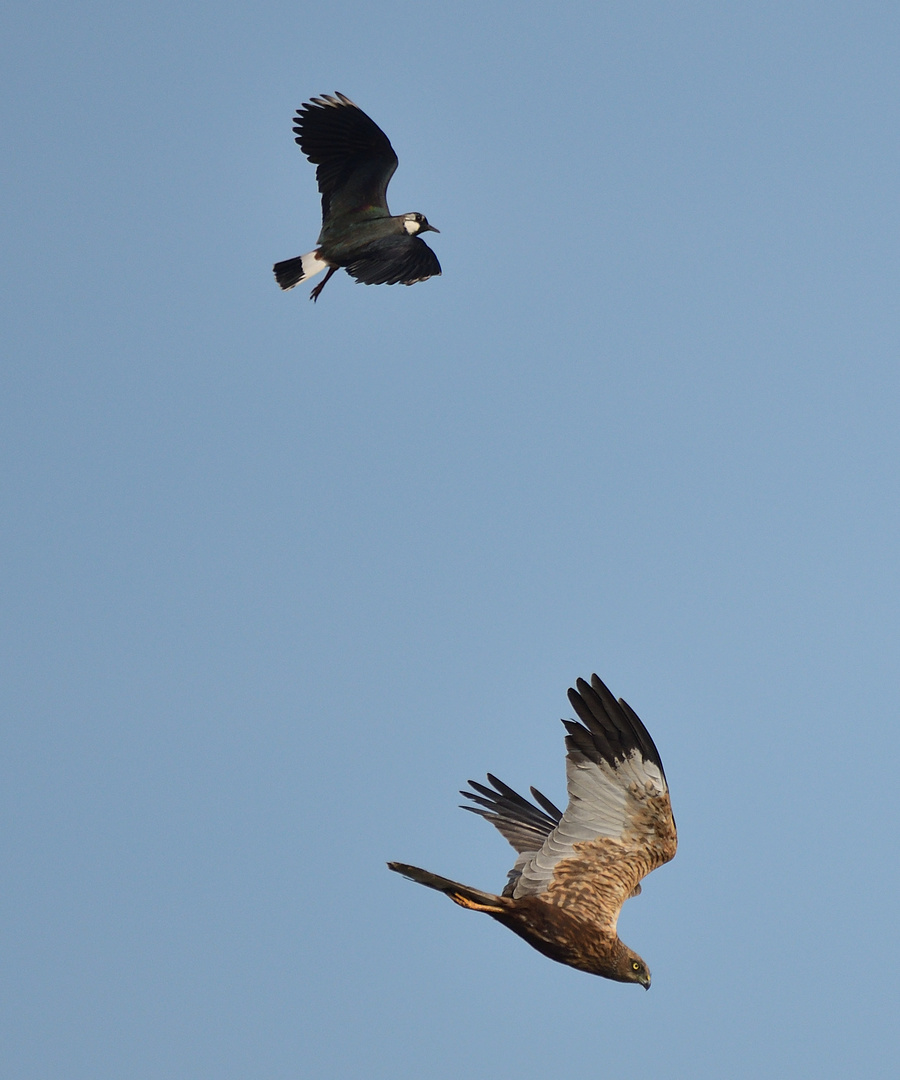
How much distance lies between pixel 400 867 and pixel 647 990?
9.10 ft

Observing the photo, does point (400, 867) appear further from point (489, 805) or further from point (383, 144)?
point (383, 144)

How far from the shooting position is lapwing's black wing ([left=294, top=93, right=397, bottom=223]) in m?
Result: 18.3

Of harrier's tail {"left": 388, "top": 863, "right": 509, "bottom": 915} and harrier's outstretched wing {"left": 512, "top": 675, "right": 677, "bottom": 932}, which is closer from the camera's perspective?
harrier's tail {"left": 388, "top": 863, "right": 509, "bottom": 915}

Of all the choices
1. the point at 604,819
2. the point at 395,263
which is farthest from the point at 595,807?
the point at 395,263

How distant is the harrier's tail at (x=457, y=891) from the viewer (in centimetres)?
952

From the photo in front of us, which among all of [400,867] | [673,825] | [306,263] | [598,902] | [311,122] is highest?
[311,122]

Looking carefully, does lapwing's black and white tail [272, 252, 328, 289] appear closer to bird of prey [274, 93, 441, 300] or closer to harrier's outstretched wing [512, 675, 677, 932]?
bird of prey [274, 93, 441, 300]

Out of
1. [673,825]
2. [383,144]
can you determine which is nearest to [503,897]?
[673,825]

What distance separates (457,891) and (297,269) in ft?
33.3

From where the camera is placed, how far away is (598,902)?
35.9ft

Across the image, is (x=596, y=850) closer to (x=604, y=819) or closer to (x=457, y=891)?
(x=604, y=819)

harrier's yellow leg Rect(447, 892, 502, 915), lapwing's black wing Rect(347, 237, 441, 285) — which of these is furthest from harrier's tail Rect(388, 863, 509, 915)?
lapwing's black wing Rect(347, 237, 441, 285)

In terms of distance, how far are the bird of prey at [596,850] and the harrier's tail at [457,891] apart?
0.05 ft

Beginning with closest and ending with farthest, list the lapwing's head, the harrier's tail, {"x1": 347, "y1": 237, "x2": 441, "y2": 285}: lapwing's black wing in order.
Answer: the harrier's tail, {"x1": 347, "y1": 237, "x2": 441, "y2": 285}: lapwing's black wing, the lapwing's head
